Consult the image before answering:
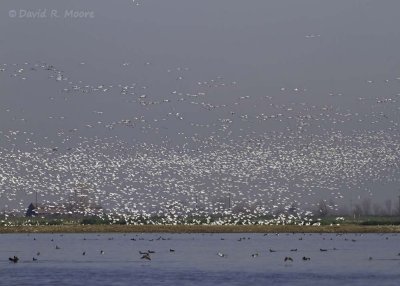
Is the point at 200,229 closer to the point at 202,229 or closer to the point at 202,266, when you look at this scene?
the point at 202,229

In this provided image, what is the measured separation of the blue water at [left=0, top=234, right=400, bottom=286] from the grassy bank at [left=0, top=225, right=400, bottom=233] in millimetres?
57925

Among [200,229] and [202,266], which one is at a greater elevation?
[200,229]

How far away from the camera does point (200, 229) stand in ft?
548

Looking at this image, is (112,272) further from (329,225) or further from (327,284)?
(329,225)

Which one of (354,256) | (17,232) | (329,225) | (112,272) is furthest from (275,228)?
(112,272)

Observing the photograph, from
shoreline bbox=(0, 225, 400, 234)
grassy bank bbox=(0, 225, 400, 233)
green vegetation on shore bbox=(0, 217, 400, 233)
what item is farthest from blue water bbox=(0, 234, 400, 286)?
green vegetation on shore bbox=(0, 217, 400, 233)

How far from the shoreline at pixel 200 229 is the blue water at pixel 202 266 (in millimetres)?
57806

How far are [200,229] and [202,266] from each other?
92369mm

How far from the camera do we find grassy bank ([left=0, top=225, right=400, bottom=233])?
162 metres

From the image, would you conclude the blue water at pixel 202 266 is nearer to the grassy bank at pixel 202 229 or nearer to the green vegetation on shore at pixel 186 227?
the grassy bank at pixel 202 229

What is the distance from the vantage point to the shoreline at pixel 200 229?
530 ft

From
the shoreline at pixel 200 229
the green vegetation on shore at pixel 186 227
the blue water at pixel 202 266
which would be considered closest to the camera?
the blue water at pixel 202 266

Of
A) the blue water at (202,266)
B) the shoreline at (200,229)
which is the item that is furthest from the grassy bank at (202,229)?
the blue water at (202,266)

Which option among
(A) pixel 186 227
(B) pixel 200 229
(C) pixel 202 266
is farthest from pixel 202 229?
(C) pixel 202 266
